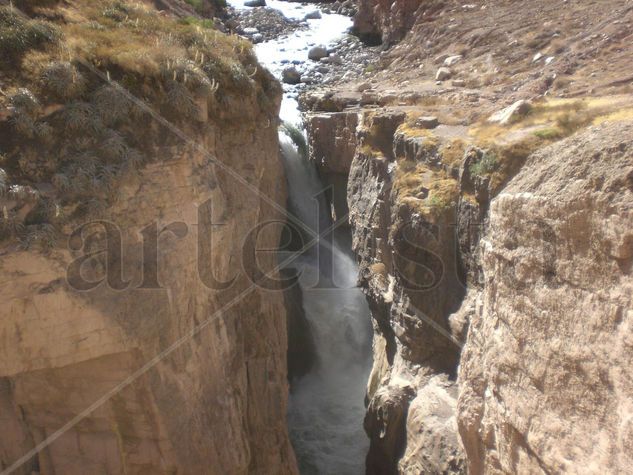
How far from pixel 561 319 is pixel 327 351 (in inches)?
528

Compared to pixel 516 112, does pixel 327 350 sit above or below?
below

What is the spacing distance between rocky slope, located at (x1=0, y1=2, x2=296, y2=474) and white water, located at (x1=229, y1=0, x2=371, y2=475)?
16.8ft

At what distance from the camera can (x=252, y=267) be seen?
12.5 m

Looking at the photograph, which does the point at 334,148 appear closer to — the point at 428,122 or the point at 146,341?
the point at 428,122

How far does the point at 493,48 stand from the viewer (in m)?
24.0

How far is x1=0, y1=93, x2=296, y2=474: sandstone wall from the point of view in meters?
8.36

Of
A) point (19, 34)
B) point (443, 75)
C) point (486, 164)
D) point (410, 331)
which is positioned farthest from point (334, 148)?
point (19, 34)

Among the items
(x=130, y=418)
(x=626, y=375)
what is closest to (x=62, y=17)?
(x=130, y=418)

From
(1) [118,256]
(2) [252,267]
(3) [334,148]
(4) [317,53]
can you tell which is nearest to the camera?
(1) [118,256]

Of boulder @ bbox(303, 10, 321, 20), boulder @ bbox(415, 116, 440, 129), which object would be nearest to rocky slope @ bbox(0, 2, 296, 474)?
boulder @ bbox(415, 116, 440, 129)

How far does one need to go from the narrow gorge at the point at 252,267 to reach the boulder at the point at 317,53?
1979cm

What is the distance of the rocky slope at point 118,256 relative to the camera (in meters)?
8.41

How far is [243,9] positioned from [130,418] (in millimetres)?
38384

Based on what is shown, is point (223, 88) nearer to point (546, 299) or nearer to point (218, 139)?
point (218, 139)
